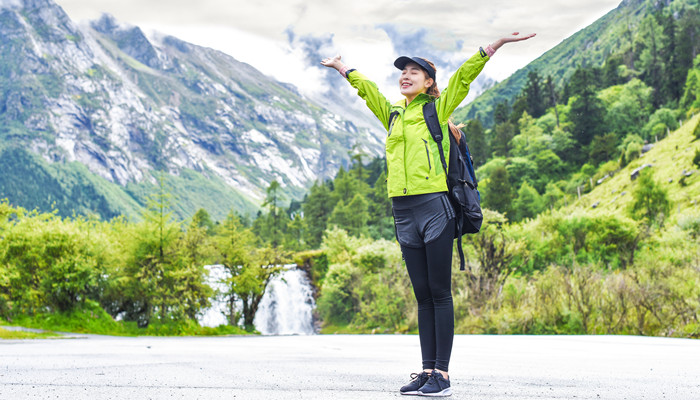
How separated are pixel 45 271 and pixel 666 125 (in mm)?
73575

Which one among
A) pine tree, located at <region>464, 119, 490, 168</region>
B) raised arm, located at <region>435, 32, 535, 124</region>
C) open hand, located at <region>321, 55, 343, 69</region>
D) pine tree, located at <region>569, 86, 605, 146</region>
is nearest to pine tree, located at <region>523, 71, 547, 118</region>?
pine tree, located at <region>464, 119, 490, 168</region>

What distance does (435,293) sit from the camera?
4.30 m

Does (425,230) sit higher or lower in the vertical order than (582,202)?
lower

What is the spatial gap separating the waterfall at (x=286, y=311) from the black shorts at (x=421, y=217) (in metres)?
42.0

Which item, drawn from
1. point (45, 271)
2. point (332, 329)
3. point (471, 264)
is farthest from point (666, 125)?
point (45, 271)

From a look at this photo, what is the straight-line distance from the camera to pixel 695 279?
1566 centimetres

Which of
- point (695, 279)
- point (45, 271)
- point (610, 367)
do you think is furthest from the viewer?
point (45, 271)

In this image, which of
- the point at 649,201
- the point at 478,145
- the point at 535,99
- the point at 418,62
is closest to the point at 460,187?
the point at 418,62

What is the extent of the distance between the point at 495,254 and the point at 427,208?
23711 mm

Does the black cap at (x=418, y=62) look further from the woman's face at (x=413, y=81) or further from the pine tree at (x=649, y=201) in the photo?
the pine tree at (x=649, y=201)

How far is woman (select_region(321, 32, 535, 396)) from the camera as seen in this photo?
4223 millimetres

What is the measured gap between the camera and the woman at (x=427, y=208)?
13.9 ft

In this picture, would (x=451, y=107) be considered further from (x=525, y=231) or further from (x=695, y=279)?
(x=525, y=231)

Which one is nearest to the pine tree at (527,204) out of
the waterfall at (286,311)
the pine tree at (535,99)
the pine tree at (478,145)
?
the pine tree at (478,145)
